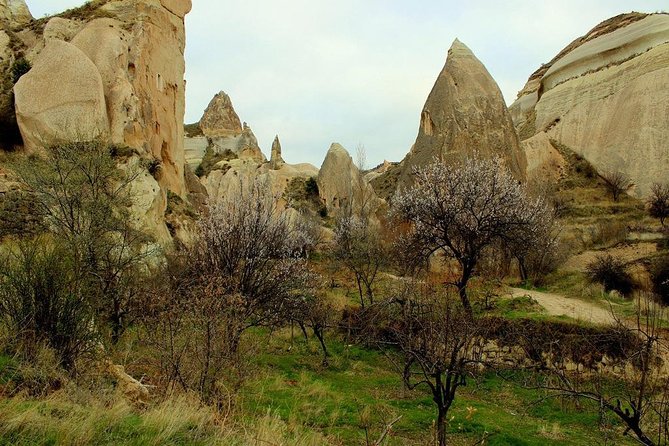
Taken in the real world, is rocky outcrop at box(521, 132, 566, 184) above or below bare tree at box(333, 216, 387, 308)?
above

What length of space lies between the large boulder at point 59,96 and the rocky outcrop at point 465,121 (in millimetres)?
14597

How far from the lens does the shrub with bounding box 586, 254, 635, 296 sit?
18.6 m

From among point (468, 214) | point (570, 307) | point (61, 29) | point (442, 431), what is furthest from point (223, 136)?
point (442, 431)

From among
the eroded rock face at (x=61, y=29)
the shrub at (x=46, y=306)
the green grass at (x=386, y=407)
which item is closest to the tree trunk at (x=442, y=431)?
the green grass at (x=386, y=407)

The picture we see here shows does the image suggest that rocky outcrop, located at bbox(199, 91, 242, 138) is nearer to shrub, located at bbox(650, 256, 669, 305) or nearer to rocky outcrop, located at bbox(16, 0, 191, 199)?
rocky outcrop, located at bbox(16, 0, 191, 199)

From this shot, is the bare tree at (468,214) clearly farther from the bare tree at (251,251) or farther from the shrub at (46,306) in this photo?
the shrub at (46,306)

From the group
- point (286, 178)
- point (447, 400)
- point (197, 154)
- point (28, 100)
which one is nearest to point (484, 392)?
point (447, 400)

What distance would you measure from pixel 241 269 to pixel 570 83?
34.9 metres

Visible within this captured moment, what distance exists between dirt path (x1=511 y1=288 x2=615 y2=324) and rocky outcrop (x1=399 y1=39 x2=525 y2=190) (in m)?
8.99

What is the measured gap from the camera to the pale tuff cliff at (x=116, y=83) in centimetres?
1689

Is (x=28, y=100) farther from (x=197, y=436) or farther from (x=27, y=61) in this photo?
(x=197, y=436)

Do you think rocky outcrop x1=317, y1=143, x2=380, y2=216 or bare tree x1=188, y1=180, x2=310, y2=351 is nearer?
bare tree x1=188, y1=180, x2=310, y2=351

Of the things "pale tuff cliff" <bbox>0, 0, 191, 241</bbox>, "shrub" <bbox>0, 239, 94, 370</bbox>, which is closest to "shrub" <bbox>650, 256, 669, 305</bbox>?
"pale tuff cliff" <bbox>0, 0, 191, 241</bbox>

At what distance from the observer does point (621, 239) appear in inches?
882
